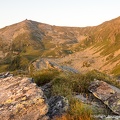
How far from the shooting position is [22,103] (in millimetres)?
10195

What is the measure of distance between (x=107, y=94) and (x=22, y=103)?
3.84 metres

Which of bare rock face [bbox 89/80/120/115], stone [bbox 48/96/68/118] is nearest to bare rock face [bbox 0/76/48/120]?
stone [bbox 48/96/68/118]

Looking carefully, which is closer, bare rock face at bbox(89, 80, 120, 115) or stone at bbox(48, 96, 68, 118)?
stone at bbox(48, 96, 68, 118)

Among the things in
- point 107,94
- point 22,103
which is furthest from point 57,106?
point 107,94

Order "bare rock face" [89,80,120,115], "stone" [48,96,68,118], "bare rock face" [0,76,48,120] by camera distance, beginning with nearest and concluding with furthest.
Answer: "bare rock face" [0,76,48,120] < "stone" [48,96,68,118] < "bare rock face" [89,80,120,115]

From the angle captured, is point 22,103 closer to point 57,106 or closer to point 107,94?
point 57,106

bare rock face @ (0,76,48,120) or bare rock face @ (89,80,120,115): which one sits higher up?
bare rock face @ (0,76,48,120)

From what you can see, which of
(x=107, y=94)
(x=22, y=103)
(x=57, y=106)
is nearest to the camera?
(x=22, y=103)

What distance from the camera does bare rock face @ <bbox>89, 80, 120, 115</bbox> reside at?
1099cm

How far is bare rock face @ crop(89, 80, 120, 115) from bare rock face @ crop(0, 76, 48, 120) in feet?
9.06

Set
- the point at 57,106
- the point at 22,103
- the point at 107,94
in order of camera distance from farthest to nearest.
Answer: the point at 107,94 → the point at 57,106 → the point at 22,103

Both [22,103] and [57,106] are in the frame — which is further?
[57,106]

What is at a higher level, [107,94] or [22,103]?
[22,103]

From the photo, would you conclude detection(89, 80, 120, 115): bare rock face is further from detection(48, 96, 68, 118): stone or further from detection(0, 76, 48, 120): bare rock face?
detection(0, 76, 48, 120): bare rock face
